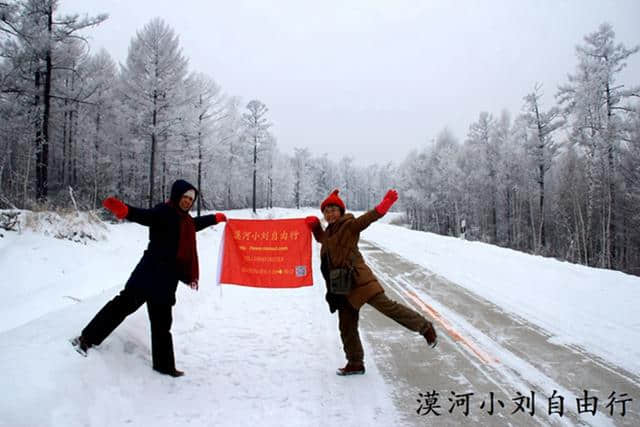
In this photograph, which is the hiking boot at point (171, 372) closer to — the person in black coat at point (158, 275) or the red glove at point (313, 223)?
the person in black coat at point (158, 275)

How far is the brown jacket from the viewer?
13.7 ft

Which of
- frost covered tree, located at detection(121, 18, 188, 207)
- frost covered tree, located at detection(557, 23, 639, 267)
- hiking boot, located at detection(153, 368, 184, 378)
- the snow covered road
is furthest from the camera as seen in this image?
frost covered tree, located at detection(121, 18, 188, 207)

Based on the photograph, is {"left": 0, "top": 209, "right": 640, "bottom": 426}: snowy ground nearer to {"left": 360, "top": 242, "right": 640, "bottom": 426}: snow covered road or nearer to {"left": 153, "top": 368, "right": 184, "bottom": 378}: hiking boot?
{"left": 153, "top": 368, "right": 184, "bottom": 378}: hiking boot

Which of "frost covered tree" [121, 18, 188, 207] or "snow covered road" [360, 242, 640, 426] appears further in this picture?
"frost covered tree" [121, 18, 188, 207]

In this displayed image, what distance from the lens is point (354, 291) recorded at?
13.8ft

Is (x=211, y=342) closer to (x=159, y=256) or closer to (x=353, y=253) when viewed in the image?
(x=159, y=256)

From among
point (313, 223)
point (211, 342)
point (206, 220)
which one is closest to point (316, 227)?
point (313, 223)

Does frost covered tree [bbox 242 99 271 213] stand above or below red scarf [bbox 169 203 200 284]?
above

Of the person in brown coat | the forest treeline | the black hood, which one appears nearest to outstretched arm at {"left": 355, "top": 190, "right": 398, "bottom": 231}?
the person in brown coat

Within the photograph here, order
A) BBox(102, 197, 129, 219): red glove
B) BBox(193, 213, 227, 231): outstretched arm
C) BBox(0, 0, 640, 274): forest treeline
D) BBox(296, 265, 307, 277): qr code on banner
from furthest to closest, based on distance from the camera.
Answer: BBox(0, 0, 640, 274): forest treeline → BBox(296, 265, 307, 277): qr code on banner → BBox(193, 213, 227, 231): outstretched arm → BBox(102, 197, 129, 219): red glove

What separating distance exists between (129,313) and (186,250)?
85cm

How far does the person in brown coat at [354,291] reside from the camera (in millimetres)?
4160

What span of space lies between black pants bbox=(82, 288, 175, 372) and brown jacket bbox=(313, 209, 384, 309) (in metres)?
1.94

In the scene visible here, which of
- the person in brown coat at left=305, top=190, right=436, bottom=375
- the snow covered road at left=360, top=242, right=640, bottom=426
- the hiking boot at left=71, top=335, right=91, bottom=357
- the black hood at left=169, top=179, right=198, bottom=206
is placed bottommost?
the snow covered road at left=360, top=242, right=640, bottom=426
